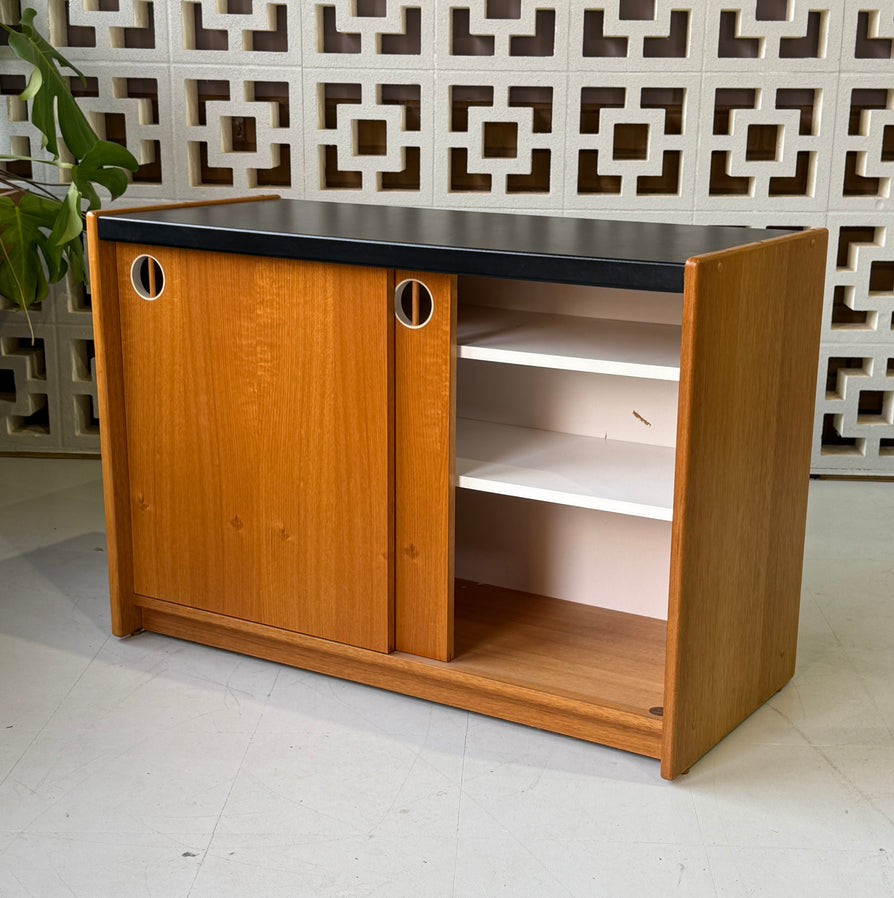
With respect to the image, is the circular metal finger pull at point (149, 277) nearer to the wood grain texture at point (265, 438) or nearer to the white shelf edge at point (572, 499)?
the wood grain texture at point (265, 438)

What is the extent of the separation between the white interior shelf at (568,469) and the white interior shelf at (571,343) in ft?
0.66

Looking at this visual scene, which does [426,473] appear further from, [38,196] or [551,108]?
[551,108]

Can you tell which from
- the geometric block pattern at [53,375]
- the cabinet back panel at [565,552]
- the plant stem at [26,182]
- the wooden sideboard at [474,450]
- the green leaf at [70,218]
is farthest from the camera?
the geometric block pattern at [53,375]

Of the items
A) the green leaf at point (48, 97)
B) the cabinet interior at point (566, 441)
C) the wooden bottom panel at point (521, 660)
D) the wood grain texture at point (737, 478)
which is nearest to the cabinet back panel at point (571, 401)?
the cabinet interior at point (566, 441)

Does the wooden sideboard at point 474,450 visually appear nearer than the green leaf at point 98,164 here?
Yes

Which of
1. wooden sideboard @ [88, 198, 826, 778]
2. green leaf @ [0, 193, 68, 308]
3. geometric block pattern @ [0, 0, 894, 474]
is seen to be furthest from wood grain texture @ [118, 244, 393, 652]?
geometric block pattern @ [0, 0, 894, 474]

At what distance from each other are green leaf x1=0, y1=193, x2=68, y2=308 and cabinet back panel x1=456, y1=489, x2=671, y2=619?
4.67 ft

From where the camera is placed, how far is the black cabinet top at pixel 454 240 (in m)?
1.97

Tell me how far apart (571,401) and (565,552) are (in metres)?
0.36

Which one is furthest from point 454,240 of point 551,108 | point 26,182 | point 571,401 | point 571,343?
point 26,182

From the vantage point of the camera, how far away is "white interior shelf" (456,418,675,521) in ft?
7.11

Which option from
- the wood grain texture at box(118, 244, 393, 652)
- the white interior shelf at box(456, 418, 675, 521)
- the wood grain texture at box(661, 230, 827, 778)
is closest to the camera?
the wood grain texture at box(661, 230, 827, 778)

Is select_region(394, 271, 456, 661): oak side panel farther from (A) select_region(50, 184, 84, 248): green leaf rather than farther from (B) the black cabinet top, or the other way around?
(A) select_region(50, 184, 84, 248): green leaf

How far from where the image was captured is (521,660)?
2.36 meters
